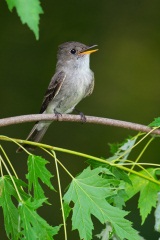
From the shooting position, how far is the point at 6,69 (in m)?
7.81

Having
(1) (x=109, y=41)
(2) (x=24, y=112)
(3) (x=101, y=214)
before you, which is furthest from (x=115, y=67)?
(3) (x=101, y=214)

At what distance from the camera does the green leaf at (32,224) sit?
2418 mm

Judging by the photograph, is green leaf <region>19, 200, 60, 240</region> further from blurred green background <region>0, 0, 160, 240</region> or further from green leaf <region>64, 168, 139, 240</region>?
blurred green background <region>0, 0, 160, 240</region>

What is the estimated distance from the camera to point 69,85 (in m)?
4.78

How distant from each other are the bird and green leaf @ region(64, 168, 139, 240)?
2012 millimetres

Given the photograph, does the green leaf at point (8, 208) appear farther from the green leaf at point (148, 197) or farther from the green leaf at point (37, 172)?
the green leaf at point (148, 197)

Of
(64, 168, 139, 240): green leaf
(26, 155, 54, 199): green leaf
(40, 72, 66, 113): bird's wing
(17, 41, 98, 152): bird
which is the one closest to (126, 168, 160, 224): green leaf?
(64, 168, 139, 240): green leaf

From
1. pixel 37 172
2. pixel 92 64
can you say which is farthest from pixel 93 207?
pixel 92 64

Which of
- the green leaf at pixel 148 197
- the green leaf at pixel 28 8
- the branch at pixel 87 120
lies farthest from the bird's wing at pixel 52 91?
the green leaf at pixel 28 8

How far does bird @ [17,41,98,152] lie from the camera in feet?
15.6

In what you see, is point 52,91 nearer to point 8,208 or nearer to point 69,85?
point 69,85

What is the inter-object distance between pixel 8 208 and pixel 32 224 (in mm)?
162

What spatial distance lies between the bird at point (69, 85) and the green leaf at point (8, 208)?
78.2 inches

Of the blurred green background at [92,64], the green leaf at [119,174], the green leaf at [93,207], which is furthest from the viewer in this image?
the blurred green background at [92,64]
